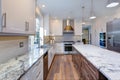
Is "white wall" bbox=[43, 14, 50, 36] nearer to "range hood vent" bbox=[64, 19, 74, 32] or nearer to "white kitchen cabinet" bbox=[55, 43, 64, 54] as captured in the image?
"white kitchen cabinet" bbox=[55, 43, 64, 54]

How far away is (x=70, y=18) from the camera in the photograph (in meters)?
10.1

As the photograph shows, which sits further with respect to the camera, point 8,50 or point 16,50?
point 16,50

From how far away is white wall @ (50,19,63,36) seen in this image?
10.1 m

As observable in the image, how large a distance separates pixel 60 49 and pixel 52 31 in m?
1.57

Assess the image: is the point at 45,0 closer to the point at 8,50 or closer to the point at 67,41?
the point at 8,50

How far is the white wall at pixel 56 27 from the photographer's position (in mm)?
10148

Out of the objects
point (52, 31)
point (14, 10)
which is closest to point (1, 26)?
point (14, 10)

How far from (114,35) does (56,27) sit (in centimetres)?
514

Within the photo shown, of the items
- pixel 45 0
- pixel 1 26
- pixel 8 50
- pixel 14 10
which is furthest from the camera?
pixel 45 0

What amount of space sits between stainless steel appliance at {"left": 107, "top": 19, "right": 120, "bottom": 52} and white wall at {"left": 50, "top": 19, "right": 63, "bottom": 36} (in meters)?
4.26

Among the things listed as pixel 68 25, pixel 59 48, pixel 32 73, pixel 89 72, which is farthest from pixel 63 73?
pixel 68 25

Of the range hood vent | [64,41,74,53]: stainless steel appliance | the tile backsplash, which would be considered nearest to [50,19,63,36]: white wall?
the range hood vent

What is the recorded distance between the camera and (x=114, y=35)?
5879 millimetres

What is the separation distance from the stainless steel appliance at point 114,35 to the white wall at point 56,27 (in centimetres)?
426
